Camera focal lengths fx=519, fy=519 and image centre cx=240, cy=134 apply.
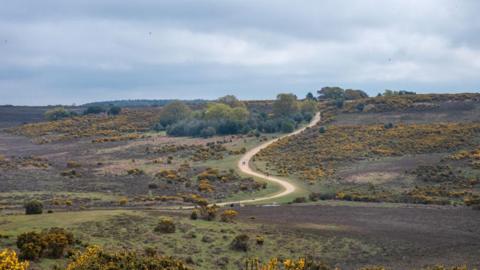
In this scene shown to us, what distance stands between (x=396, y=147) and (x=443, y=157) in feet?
31.7

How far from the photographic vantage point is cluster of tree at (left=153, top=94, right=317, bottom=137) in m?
100

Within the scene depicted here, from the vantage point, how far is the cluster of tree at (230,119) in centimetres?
10038

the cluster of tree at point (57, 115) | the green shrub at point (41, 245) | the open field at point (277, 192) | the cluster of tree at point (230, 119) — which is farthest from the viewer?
the cluster of tree at point (57, 115)

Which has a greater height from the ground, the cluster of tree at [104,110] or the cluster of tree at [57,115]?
the cluster of tree at [104,110]

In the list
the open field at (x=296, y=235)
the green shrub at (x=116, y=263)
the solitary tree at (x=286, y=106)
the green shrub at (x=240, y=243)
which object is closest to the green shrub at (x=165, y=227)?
the open field at (x=296, y=235)

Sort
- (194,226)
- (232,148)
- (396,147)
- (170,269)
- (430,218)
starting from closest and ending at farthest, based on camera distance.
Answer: (170,269)
(194,226)
(430,218)
(396,147)
(232,148)

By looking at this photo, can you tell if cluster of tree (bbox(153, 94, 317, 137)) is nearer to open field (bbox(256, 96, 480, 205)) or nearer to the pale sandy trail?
the pale sandy trail

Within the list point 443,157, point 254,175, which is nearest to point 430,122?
point 443,157

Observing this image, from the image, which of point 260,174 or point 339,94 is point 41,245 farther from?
point 339,94

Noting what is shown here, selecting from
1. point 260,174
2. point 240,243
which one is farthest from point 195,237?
point 260,174

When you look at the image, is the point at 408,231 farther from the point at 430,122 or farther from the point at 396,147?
the point at 430,122

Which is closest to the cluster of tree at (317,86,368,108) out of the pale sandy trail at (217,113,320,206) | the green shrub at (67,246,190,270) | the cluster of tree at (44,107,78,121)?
the pale sandy trail at (217,113,320,206)

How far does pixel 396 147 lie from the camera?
238 feet

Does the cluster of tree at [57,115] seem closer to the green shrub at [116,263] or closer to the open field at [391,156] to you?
the open field at [391,156]
